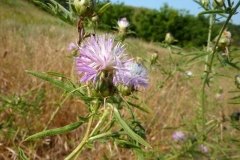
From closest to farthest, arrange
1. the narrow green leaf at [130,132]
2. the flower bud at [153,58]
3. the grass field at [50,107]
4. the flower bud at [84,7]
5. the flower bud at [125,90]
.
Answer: the narrow green leaf at [130,132] < the flower bud at [84,7] < the flower bud at [125,90] < the flower bud at [153,58] < the grass field at [50,107]

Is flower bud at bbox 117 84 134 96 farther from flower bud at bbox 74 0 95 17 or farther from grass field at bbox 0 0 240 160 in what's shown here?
grass field at bbox 0 0 240 160

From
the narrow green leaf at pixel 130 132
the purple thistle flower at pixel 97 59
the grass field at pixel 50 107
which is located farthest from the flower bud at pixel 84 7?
the grass field at pixel 50 107

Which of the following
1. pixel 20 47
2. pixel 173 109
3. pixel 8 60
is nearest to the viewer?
pixel 8 60

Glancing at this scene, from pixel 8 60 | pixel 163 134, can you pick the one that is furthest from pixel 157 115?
pixel 8 60

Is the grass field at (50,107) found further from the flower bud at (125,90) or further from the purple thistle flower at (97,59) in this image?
the purple thistle flower at (97,59)

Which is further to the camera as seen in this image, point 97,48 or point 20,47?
point 20,47

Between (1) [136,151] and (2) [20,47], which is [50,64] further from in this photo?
(1) [136,151]
